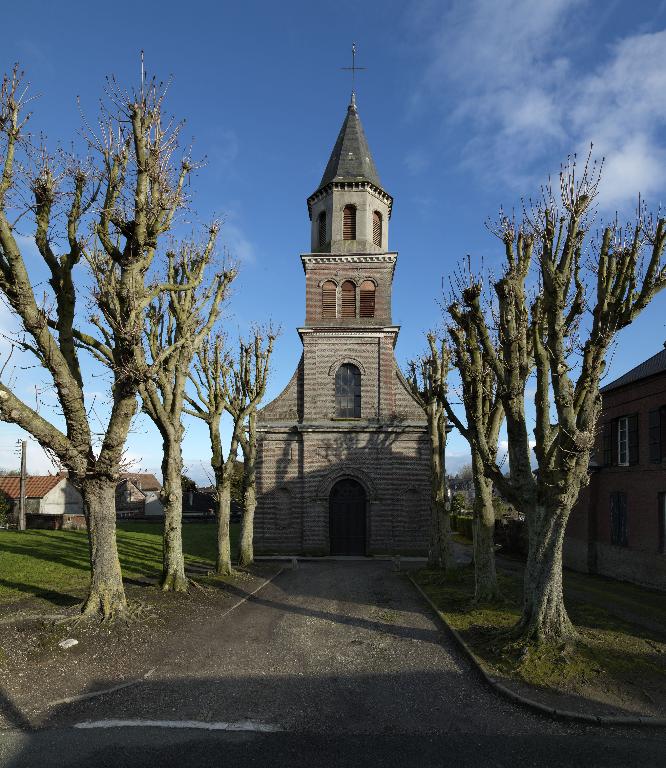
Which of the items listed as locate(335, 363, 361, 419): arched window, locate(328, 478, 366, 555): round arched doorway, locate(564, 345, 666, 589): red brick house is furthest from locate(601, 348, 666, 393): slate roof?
locate(328, 478, 366, 555): round arched doorway

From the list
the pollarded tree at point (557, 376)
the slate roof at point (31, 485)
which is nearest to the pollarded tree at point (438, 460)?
the pollarded tree at point (557, 376)

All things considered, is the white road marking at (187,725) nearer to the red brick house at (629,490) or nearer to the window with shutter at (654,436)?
the red brick house at (629,490)

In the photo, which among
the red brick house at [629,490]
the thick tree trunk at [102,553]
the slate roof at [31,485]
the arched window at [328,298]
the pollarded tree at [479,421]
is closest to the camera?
the thick tree trunk at [102,553]

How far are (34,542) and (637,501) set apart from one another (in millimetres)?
29259

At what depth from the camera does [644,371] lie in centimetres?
2173

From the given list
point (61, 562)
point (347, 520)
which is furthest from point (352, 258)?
point (61, 562)

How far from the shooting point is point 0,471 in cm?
16462

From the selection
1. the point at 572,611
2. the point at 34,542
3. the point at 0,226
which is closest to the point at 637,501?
the point at 572,611

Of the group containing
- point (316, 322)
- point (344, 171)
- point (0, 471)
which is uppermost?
point (344, 171)

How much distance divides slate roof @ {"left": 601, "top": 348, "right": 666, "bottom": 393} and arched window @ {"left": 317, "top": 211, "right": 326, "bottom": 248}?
1637 cm

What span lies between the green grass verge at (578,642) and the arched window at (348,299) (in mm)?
16209

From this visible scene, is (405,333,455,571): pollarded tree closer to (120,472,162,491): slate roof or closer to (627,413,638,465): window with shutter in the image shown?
(627,413,638,465): window with shutter

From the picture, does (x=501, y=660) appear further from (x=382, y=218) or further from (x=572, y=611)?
(x=382, y=218)

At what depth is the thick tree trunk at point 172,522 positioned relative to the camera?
52.6ft
